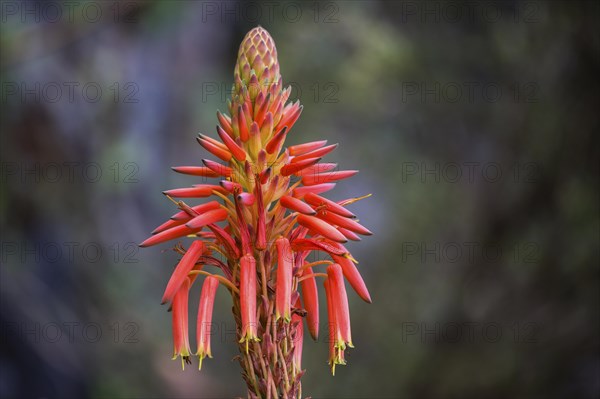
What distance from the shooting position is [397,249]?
6.82 m

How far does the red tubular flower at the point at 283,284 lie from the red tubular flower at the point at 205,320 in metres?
0.18

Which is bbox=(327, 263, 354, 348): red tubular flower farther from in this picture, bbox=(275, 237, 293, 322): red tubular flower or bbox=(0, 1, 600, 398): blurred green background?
bbox=(0, 1, 600, 398): blurred green background

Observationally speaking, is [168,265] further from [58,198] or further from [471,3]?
[471,3]

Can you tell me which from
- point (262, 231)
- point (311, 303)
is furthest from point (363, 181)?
point (262, 231)

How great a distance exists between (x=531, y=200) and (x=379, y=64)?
1.89 meters

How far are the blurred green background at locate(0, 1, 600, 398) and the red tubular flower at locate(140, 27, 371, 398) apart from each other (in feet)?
13.9

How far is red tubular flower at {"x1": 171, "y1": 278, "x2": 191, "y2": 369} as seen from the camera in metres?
1.72

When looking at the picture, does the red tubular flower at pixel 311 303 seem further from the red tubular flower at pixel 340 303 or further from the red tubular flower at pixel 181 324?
the red tubular flower at pixel 181 324

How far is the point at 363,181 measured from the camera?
6969 millimetres

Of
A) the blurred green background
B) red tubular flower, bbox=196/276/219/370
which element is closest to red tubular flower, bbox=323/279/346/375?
red tubular flower, bbox=196/276/219/370

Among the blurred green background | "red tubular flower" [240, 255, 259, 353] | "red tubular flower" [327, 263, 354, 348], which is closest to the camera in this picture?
"red tubular flower" [240, 255, 259, 353]

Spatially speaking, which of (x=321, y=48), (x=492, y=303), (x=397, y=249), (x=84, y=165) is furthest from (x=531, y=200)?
(x=84, y=165)

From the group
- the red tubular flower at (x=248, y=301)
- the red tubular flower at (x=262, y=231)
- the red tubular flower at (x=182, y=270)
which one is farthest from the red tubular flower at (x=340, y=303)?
the red tubular flower at (x=182, y=270)

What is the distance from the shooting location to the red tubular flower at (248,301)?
163 cm
